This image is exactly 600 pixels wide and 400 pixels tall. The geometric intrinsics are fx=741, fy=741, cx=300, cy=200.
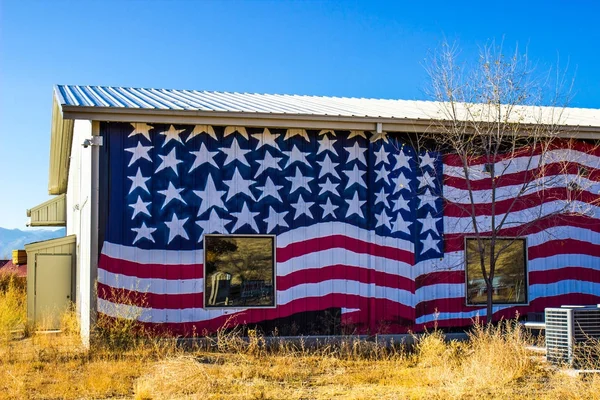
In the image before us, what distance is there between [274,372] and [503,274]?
6580 mm

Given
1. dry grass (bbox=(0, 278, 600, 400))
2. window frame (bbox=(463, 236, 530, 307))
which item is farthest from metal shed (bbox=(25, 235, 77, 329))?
window frame (bbox=(463, 236, 530, 307))

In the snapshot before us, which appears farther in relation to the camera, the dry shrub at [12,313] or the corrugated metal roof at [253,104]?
the dry shrub at [12,313]

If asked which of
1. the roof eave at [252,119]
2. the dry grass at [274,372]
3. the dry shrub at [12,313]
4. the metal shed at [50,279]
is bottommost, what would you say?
the dry grass at [274,372]

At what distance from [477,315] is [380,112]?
15.0 feet

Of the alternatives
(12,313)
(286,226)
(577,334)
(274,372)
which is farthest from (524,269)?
(12,313)

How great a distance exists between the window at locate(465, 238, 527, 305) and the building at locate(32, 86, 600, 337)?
0.10 ft

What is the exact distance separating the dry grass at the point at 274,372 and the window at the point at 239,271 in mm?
744

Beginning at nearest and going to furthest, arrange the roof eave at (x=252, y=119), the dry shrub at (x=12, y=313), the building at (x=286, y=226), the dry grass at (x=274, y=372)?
the dry grass at (x=274, y=372) → the roof eave at (x=252, y=119) → the building at (x=286, y=226) → the dry shrub at (x=12, y=313)

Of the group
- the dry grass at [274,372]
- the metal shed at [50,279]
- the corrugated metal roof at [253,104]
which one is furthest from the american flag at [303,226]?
the metal shed at [50,279]

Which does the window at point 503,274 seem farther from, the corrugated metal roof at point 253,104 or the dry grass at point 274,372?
the corrugated metal roof at point 253,104

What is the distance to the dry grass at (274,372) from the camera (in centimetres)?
909

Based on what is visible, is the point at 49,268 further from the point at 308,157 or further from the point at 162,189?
the point at 308,157

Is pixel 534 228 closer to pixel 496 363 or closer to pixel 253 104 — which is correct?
pixel 496 363

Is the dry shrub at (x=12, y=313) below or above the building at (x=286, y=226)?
below
